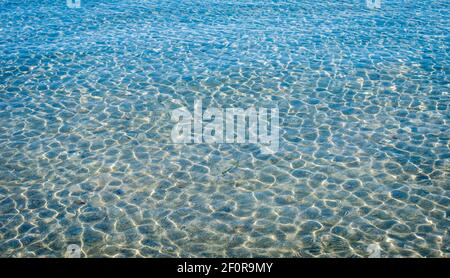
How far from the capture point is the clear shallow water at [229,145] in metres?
5.27

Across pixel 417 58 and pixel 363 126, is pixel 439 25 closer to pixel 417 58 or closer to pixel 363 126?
pixel 417 58

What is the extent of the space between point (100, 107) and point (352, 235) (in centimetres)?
482

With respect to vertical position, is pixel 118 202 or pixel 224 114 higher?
pixel 224 114

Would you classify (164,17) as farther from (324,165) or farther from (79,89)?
(324,165)

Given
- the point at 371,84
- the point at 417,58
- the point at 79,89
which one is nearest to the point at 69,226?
the point at 79,89

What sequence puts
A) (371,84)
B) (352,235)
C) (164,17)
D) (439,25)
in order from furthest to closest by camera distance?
(164,17), (439,25), (371,84), (352,235)

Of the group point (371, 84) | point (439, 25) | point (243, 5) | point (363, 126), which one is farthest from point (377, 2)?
point (363, 126)

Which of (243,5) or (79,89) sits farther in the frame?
(243,5)

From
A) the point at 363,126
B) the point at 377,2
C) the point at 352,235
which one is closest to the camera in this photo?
the point at 352,235

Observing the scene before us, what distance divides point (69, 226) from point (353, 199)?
3.37m

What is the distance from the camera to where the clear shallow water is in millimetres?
5266

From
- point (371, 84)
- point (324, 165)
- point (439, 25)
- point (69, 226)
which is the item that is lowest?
point (69, 226)

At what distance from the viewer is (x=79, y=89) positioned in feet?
28.4

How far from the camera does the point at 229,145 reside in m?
6.98
